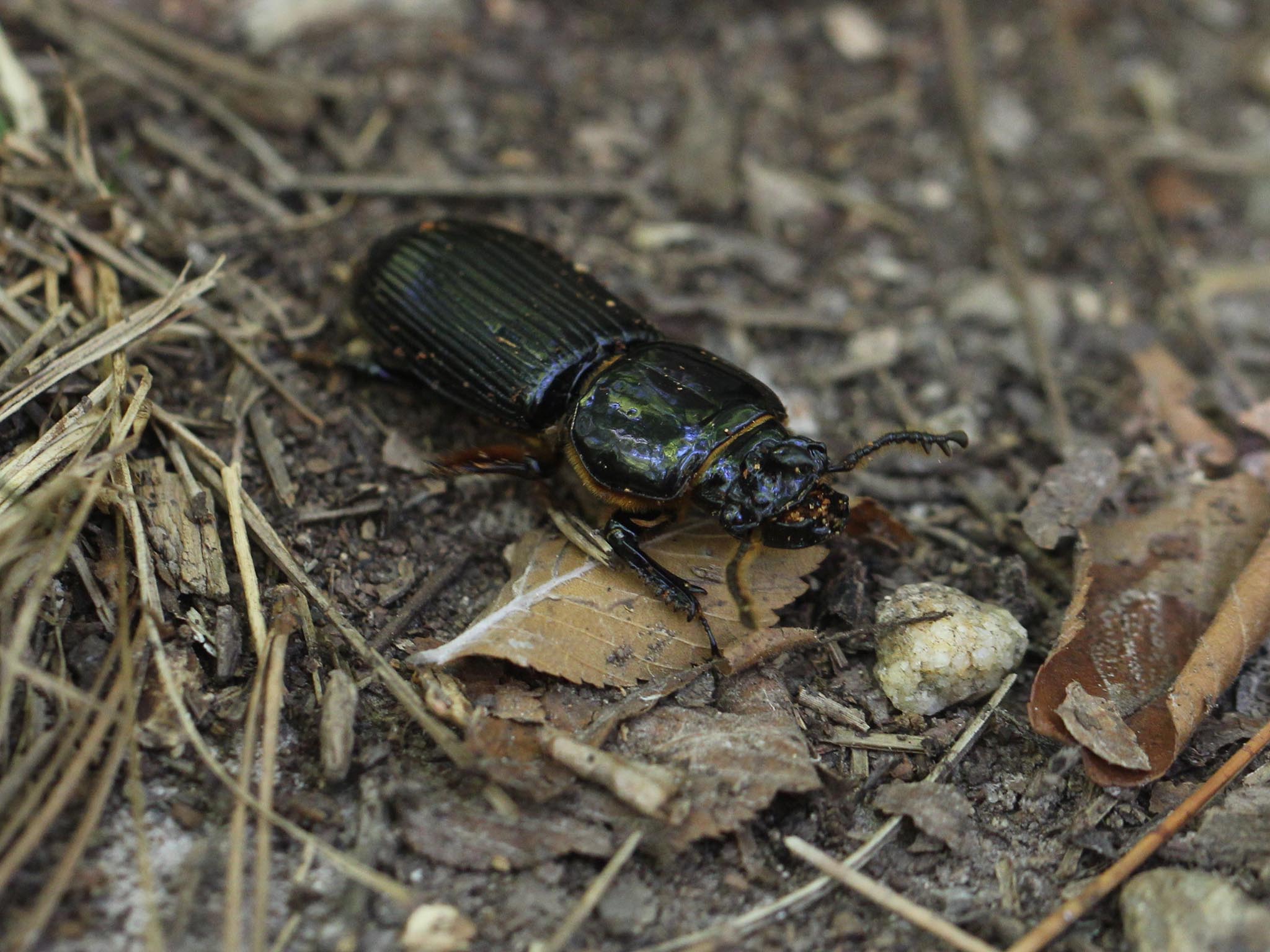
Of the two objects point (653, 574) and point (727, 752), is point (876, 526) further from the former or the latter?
point (727, 752)

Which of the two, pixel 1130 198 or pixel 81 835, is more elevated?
pixel 81 835

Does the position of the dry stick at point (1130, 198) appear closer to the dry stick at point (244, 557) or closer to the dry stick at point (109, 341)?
the dry stick at point (244, 557)

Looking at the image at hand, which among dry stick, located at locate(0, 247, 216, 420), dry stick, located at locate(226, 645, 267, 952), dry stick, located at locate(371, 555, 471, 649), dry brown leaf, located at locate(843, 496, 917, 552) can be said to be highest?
dry stick, located at locate(0, 247, 216, 420)

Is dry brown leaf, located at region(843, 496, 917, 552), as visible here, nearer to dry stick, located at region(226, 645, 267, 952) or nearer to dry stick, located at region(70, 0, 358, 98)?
dry stick, located at region(226, 645, 267, 952)

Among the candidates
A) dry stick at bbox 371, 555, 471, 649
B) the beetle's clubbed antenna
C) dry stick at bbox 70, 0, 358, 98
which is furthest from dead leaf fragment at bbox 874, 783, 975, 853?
dry stick at bbox 70, 0, 358, 98

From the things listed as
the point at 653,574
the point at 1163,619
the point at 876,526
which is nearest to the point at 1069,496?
the point at 1163,619

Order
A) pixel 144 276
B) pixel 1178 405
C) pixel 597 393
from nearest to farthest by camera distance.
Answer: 1. pixel 597 393
2. pixel 144 276
3. pixel 1178 405

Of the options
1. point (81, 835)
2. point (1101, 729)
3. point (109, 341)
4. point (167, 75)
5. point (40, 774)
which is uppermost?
point (167, 75)
